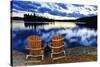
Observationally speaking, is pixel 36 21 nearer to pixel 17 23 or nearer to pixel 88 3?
pixel 17 23

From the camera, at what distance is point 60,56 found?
1.98 m

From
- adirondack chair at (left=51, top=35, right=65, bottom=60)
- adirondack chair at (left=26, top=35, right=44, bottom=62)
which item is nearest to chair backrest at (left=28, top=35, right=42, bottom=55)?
adirondack chair at (left=26, top=35, right=44, bottom=62)

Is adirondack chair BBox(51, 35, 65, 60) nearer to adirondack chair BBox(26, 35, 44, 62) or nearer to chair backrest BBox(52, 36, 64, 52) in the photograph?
chair backrest BBox(52, 36, 64, 52)

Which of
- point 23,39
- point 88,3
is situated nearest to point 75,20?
point 88,3

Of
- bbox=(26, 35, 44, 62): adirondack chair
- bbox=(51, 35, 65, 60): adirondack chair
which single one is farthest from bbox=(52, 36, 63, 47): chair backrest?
bbox=(26, 35, 44, 62): adirondack chair

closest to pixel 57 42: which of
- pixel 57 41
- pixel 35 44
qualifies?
pixel 57 41

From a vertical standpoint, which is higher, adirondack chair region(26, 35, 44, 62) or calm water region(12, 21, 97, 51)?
calm water region(12, 21, 97, 51)

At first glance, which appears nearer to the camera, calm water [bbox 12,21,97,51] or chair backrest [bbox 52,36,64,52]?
calm water [bbox 12,21,97,51]

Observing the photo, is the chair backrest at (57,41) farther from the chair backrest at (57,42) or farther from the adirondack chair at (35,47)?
the adirondack chair at (35,47)

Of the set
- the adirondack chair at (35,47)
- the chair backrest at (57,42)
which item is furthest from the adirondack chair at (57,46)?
the adirondack chair at (35,47)

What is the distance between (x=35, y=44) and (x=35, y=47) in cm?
3

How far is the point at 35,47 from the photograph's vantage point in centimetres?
190

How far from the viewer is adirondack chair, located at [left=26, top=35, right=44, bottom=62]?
6.17ft

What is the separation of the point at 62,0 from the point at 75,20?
0.25 m
